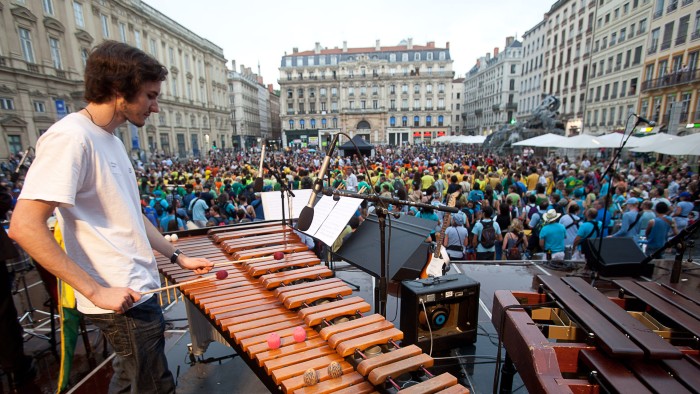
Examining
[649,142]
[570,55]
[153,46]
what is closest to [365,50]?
[570,55]

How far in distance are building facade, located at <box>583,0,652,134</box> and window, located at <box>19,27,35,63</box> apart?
169ft

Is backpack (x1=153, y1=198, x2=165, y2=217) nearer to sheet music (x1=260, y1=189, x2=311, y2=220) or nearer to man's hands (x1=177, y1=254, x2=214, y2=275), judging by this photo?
sheet music (x1=260, y1=189, x2=311, y2=220)

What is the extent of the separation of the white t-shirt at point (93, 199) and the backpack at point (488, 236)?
585 centimetres

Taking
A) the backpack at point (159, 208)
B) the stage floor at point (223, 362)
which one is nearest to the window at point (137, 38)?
the backpack at point (159, 208)

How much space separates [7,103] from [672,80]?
172ft

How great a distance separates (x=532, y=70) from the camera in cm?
5181

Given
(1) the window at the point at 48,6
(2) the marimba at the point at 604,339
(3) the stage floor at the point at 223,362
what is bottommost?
(3) the stage floor at the point at 223,362

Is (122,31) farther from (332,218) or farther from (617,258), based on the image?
(617,258)

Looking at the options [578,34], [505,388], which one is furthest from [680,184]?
[578,34]

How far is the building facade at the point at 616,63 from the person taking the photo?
1257 inches

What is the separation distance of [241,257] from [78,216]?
1.73 m

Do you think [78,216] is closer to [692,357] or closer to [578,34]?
[692,357]

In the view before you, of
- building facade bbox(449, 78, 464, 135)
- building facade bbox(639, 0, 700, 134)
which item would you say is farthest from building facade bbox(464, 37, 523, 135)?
building facade bbox(639, 0, 700, 134)

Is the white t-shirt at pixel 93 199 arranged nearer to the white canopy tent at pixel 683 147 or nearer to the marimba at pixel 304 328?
the marimba at pixel 304 328
